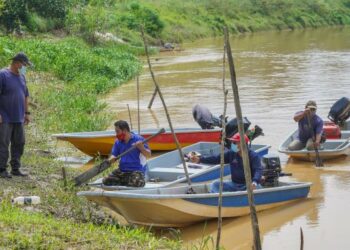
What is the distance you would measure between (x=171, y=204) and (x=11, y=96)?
244cm

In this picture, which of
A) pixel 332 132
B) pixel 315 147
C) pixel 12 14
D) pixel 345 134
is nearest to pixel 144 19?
pixel 12 14

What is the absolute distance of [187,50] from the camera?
1553 inches

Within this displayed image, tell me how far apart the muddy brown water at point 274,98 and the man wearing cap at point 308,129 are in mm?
378

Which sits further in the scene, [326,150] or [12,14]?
[12,14]

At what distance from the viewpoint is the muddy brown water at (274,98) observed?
9148 millimetres

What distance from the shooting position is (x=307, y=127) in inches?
514

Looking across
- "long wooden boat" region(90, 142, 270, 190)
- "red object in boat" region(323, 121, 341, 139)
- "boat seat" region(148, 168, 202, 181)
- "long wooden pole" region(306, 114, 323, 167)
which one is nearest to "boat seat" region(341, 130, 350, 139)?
"red object in boat" region(323, 121, 341, 139)

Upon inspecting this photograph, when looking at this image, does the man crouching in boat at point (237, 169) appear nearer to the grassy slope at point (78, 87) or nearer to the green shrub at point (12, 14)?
the grassy slope at point (78, 87)

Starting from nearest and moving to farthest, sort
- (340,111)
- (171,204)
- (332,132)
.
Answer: (171,204) < (332,132) < (340,111)

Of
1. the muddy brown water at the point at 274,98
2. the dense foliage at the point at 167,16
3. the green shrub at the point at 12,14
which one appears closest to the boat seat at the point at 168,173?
the muddy brown water at the point at 274,98

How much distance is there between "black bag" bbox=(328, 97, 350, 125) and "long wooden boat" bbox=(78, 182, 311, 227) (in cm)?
537

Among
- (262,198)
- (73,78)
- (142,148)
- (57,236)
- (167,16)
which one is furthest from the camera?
(167,16)

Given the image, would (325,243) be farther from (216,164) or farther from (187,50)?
(187,50)

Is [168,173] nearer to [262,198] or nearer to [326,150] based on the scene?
[262,198]
